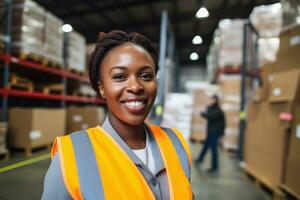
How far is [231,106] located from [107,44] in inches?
252

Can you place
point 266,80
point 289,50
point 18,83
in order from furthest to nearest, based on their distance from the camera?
point 18,83 → point 266,80 → point 289,50

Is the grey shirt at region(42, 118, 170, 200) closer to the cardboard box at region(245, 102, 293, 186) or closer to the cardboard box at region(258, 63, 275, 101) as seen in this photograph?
the cardboard box at region(245, 102, 293, 186)

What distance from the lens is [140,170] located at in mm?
875

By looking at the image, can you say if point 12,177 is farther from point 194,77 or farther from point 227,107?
point 194,77

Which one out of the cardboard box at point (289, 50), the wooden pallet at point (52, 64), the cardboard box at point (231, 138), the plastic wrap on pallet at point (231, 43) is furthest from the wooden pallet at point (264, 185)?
the wooden pallet at point (52, 64)

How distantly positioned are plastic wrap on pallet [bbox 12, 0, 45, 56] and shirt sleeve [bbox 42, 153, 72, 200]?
13.2 ft

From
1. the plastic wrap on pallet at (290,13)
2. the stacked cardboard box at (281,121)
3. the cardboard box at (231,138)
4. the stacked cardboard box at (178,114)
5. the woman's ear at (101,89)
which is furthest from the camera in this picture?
the stacked cardboard box at (178,114)

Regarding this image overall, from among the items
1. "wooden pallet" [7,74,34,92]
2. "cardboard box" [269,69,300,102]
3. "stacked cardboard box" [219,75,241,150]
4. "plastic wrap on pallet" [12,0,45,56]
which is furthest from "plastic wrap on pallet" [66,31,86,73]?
"cardboard box" [269,69,300,102]

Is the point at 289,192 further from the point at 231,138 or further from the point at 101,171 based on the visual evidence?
the point at 231,138

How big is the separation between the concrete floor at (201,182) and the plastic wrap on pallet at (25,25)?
366cm

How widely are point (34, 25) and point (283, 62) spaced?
13.4 ft

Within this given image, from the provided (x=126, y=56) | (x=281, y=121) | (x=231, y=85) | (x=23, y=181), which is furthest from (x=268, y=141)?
(x=231, y=85)

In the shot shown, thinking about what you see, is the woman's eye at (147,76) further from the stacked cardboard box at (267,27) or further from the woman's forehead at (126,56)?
the stacked cardboard box at (267,27)

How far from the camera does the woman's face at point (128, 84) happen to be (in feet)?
2.93
